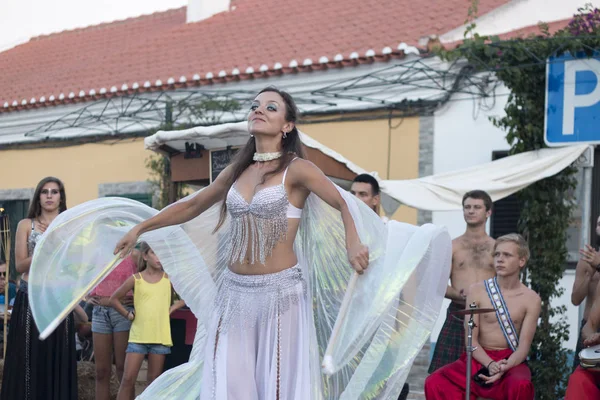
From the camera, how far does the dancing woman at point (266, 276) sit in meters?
4.77

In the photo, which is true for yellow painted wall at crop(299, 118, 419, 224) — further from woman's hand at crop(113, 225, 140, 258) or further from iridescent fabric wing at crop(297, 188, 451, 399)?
woman's hand at crop(113, 225, 140, 258)

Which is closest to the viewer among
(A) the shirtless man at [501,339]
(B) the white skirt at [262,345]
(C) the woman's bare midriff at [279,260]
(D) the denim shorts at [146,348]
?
(B) the white skirt at [262,345]

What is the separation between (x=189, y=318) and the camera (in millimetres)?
9367

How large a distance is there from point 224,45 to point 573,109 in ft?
32.8

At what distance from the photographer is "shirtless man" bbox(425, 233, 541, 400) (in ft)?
21.1

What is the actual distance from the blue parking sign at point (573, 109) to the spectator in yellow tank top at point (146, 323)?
3.50m

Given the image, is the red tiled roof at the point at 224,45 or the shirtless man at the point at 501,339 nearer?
the shirtless man at the point at 501,339

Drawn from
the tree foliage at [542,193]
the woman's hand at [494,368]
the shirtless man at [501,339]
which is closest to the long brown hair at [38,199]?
the shirtless man at [501,339]

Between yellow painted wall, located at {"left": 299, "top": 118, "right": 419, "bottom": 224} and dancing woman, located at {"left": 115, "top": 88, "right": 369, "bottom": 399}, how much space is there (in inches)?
319

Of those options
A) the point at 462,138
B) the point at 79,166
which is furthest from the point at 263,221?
the point at 79,166

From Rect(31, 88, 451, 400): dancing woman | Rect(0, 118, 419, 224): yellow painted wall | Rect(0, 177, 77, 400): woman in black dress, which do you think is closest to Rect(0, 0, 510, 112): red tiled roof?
Rect(0, 118, 419, 224): yellow painted wall

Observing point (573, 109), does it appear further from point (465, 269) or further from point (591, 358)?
point (591, 358)

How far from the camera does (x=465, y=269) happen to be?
7668mm

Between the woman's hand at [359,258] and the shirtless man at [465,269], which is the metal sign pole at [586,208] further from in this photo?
the woman's hand at [359,258]
